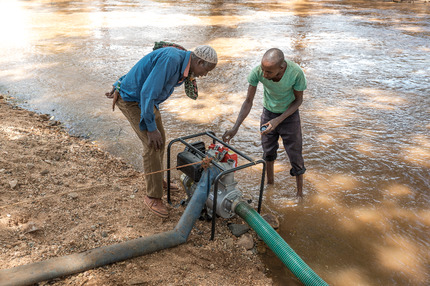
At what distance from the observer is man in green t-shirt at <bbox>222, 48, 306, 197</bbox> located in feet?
10.1

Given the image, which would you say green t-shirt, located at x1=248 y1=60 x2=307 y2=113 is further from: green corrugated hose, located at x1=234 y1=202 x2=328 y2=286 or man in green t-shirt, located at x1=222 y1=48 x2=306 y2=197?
green corrugated hose, located at x1=234 y1=202 x2=328 y2=286

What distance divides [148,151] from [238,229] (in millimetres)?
1196

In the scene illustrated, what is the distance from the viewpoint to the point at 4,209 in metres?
3.24

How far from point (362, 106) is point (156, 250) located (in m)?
5.06

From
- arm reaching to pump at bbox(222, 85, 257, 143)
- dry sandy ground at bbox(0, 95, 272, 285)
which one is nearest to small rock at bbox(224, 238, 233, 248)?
dry sandy ground at bbox(0, 95, 272, 285)

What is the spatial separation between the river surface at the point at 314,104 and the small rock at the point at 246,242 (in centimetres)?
21

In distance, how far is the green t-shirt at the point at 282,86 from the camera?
3.21 m

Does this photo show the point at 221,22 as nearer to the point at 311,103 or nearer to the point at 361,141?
the point at 311,103

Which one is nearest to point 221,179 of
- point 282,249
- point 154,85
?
point 282,249

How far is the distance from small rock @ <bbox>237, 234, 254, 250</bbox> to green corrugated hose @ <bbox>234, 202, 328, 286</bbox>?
1.04 feet

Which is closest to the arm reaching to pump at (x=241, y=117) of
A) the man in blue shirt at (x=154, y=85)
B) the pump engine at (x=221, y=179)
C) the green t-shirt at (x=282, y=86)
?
the green t-shirt at (x=282, y=86)

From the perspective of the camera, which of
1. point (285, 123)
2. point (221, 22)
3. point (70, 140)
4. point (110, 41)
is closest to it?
point (285, 123)

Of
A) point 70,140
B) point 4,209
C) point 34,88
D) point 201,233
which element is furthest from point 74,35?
point 201,233

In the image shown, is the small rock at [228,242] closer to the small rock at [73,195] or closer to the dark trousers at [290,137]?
the dark trousers at [290,137]
